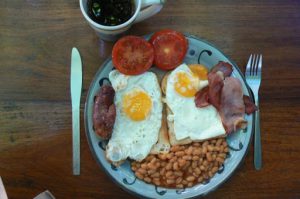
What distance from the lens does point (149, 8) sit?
1183mm

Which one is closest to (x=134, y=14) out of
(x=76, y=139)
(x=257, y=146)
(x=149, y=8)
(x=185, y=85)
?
(x=149, y=8)

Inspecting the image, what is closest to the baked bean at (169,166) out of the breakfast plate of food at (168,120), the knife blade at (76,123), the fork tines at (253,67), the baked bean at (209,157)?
the breakfast plate of food at (168,120)

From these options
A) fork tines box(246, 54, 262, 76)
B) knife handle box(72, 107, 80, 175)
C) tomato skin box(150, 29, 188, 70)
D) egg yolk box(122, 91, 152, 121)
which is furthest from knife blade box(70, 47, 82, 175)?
fork tines box(246, 54, 262, 76)

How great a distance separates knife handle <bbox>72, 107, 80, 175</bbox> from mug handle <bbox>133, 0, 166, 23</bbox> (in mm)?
309

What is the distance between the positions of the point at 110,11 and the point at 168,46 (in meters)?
0.19

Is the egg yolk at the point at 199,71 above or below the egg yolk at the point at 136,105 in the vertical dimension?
above

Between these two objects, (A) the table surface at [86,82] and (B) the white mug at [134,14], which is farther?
(A) the table surface at [86,82]

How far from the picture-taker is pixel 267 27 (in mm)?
1344

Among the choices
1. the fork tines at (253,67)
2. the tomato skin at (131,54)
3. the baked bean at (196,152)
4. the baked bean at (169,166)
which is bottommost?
the baked bean at (169,166)

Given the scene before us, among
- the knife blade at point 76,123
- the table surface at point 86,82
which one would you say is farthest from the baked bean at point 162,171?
the knife blade at point 76,123

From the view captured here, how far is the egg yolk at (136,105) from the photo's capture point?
4.06 ft

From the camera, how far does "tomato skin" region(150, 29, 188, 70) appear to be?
1.25 metres

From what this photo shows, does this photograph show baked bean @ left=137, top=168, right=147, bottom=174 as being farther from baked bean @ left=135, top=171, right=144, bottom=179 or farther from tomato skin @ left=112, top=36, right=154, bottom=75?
tomato skin @ left=112, top=36, right=154, bottom=75

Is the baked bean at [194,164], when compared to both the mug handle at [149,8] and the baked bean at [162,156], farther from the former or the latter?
the mug handle at [149,8]
